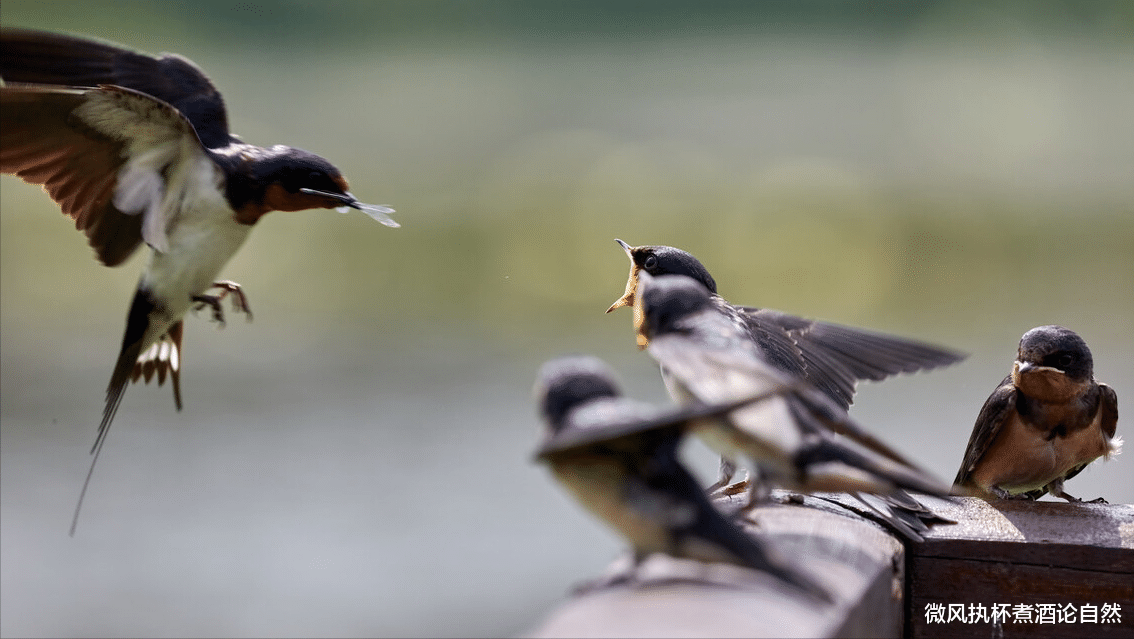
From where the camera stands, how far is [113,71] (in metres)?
3.07

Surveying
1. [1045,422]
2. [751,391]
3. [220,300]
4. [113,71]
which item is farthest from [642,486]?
[1045,422]

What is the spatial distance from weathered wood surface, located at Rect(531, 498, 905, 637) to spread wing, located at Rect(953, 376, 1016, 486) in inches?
55.3

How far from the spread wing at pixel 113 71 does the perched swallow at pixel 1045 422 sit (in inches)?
84.0

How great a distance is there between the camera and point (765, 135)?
14781 mm

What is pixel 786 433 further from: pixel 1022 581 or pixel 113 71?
pixel 113 71

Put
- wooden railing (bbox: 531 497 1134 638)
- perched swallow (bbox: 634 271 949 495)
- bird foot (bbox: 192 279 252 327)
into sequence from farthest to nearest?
1. bird foot (bbox: 192 279 252 327)
2. wooden railing (bbox: 531 497 1134 638)
3. perched swallow (bbox: 634 271 949 495)

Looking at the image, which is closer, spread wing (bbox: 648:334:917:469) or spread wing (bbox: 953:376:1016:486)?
spread wing (bbox: 648:334:917:469)

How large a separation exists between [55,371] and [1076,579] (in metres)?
8.30

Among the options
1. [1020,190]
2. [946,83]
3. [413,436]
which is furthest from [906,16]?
[413,436]

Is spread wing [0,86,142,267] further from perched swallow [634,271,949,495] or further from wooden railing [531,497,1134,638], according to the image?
wooden railing [531,497,1134,638]

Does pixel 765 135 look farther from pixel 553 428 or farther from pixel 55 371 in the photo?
pixel 553 428

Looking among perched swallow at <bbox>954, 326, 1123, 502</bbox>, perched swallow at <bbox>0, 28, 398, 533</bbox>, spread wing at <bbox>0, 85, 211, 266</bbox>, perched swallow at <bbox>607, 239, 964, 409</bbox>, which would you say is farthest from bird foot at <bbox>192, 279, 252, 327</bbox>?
perched swallow at <bbox>954, 326, 1123, 502</bbox>

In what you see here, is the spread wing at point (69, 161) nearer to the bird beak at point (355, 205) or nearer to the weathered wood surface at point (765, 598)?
the bird beak at point (355, 205)

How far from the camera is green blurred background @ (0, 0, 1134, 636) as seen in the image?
764 cm
